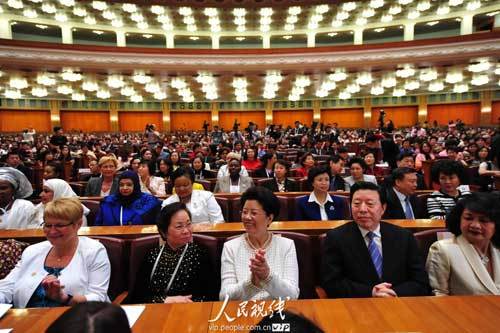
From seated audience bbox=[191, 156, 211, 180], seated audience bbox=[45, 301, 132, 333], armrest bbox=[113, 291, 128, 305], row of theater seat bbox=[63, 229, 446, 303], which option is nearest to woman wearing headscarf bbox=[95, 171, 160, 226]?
row of theater seat bbox=[63, 229, 446, 303]

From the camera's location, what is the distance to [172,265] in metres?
2.29

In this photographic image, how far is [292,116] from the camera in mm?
26266

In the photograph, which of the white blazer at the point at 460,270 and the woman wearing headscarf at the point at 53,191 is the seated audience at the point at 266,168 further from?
the white blazer at the point at 460,270

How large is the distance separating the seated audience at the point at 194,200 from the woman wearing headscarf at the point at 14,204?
1308mm

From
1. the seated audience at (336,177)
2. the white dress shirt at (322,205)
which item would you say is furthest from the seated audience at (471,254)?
the seated audience at (336,177)

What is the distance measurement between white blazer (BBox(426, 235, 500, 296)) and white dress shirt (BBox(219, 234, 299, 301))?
2.78ft

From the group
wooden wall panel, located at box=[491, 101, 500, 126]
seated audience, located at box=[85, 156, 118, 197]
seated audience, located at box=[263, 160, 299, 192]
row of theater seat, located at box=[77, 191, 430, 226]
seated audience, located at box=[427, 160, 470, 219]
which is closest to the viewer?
seated audience, located at box=[427, 160, 470, 219]

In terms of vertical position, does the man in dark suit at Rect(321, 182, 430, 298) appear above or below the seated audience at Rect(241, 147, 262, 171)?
below

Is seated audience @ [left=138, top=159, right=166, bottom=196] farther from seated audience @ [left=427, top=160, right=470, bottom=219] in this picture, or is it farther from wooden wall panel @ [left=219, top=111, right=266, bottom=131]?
wooden wall panel @ [left=219, top=111, right=266, bottom=131]

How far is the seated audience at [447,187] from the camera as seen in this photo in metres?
3.35

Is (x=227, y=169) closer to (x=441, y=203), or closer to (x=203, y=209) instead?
(x=203, y=209)

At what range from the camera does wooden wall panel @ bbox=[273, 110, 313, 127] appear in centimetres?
2623

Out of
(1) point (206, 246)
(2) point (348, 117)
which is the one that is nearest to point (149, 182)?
(1) point (206, 246)

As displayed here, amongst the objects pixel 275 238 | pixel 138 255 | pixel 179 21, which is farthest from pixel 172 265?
pixel 179 21
